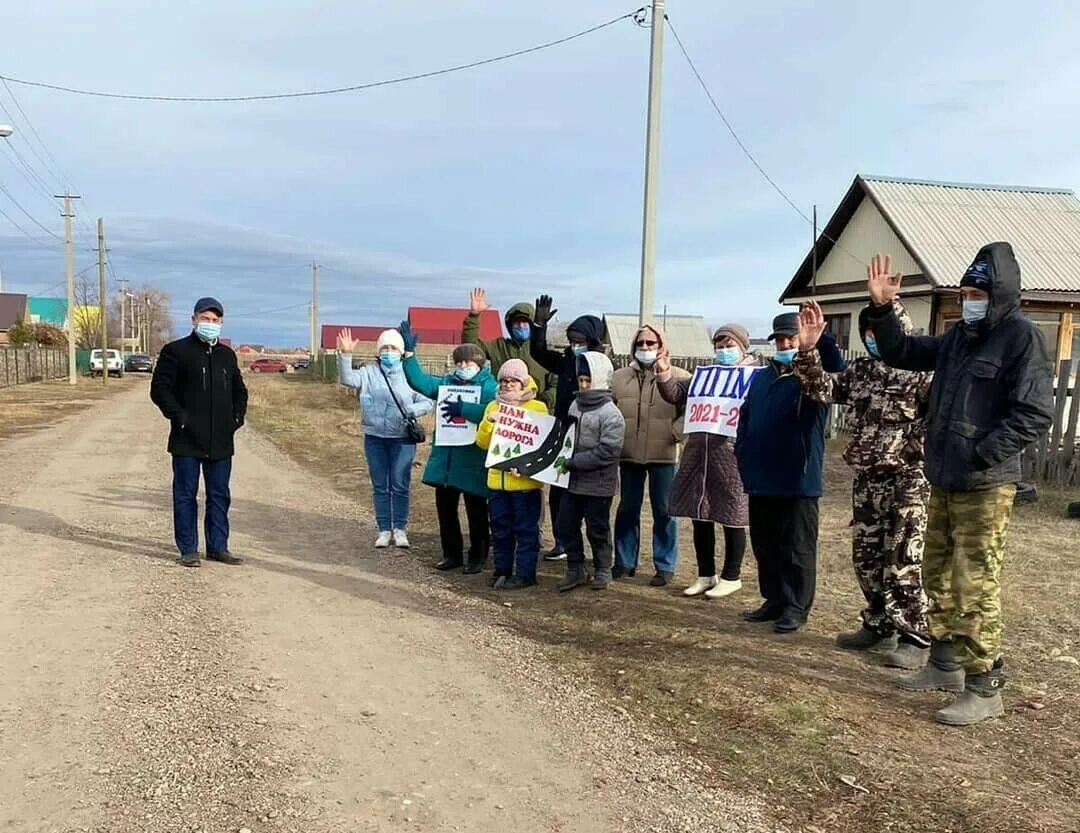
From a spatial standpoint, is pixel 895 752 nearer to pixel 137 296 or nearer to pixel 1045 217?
pixel 1045 217

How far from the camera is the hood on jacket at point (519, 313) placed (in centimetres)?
739

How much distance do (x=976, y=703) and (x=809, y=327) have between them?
2123 mm

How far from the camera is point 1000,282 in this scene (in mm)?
3977

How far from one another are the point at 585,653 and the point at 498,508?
5.97 ft

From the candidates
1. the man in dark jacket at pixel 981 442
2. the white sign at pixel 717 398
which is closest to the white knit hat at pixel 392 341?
the white sign at pixel 717 398

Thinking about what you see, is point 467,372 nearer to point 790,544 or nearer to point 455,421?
point 455,421

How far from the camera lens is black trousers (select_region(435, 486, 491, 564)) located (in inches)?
282

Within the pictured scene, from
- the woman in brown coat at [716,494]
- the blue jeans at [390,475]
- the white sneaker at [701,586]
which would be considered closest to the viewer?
the woman in brown coat at [716,494]

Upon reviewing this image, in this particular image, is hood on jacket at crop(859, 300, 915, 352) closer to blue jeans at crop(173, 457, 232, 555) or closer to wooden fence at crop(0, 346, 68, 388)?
blue jeans at crop(173, 457, 232, 555)

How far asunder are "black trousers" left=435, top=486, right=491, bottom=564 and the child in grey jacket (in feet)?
2.90

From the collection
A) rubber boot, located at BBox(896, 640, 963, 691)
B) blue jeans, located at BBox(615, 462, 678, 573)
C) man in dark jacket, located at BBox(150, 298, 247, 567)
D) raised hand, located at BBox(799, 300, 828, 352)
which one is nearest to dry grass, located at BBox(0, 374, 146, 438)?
man in dark jacket, located at BBox(150, 298, 247, 567)

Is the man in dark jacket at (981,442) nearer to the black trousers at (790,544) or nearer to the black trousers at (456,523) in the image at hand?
the black trousers at (790,544)

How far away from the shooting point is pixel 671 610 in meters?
5.93

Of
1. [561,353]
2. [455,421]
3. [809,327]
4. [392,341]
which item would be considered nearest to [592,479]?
[455,421]
